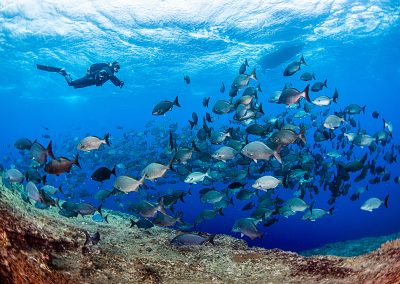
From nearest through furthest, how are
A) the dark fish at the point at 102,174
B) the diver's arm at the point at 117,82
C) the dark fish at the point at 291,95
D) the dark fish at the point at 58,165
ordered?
the dark fish at the point at 58,165
the dark fish at the point at 102,174
the dark fish at the point at 291,95
the diver's arm at the point at 117,82

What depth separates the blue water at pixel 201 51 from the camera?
21.6 meters

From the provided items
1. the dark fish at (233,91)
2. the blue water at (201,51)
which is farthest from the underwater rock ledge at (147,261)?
the blue water at (201,51)

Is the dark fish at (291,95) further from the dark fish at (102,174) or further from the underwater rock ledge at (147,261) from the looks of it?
the dark fish at (102,174)

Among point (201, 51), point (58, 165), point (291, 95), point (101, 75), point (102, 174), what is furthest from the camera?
point (201, 51)

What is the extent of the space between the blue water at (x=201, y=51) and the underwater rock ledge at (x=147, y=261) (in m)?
10.4

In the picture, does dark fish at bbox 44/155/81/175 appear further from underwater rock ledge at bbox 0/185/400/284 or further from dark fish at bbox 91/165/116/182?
dark fish at bbox 91/165/116/182

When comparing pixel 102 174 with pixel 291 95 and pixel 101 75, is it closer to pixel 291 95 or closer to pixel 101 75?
pixel 291 95

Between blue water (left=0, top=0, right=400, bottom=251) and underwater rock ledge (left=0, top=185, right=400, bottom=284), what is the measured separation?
410 inches

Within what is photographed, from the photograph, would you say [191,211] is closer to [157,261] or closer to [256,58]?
[256,58]

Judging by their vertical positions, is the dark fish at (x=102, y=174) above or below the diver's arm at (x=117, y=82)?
above

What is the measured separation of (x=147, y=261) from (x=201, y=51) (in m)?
27.5

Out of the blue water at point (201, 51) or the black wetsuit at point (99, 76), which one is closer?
the black wetsuit at point (99, 76)

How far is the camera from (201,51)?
29.9 metres

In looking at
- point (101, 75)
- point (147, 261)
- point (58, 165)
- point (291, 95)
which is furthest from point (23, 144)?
point (291, 95)
